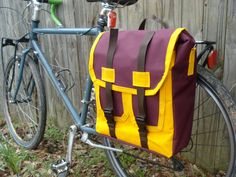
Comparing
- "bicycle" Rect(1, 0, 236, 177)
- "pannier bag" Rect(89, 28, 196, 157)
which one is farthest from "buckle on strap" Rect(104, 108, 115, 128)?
"bicycle" Rect(1, 0, 236, 177)

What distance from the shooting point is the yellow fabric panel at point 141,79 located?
1.51 metres

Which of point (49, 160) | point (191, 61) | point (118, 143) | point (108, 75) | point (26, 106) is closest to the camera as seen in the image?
point (191, 61)

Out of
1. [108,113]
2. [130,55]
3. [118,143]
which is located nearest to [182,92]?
[130,55]

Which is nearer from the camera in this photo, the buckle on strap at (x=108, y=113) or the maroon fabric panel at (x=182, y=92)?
the maroon fabric panel at (x=182, y=92)

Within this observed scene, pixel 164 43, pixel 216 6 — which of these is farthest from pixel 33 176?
pixel 216 6

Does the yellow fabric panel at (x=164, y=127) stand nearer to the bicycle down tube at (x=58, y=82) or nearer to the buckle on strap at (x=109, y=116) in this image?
the buckle on strap at (x=109, y=116)

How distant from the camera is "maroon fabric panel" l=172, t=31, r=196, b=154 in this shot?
1.44m

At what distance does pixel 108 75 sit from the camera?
166 cm

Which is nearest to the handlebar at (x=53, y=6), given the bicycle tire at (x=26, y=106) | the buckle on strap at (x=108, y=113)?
the bicycle tire at (x=26, y=106)

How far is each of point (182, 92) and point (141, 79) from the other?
0.63ft

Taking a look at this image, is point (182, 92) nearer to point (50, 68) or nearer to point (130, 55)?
point (130, 55)

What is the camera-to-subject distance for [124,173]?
2.12 meters

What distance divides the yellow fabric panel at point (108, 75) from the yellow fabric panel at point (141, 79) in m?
0.14

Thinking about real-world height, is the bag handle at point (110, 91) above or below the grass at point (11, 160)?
above
